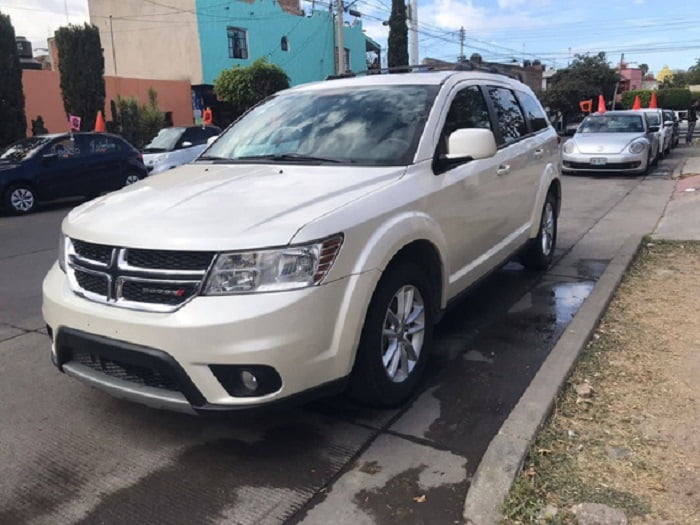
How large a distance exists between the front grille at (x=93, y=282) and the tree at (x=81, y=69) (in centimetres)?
1995

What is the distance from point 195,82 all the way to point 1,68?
13564 millimetres

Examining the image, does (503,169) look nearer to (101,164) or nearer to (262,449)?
(262,449)

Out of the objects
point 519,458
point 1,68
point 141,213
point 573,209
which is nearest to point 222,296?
point 141,213

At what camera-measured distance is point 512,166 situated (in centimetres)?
505

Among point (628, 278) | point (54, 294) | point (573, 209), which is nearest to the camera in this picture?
point (54, 294)

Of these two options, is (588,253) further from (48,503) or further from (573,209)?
(48,503)

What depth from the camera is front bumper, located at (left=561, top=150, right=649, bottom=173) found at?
14.5 metres

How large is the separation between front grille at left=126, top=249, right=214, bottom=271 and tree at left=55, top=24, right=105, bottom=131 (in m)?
20.3

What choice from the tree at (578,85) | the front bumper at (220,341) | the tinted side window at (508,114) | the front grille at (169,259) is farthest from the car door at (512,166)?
the tree at (578,85)

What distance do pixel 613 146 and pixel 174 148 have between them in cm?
1044

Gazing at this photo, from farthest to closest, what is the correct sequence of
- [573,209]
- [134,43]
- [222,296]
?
[134,43], [573,209], [222,296]

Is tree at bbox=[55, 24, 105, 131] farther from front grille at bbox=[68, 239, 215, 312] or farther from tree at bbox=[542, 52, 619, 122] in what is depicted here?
tree at bbox=[542, 52, 619, 122]

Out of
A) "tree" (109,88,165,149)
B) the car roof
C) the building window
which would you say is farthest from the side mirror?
the building window

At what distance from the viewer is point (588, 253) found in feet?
24.0
